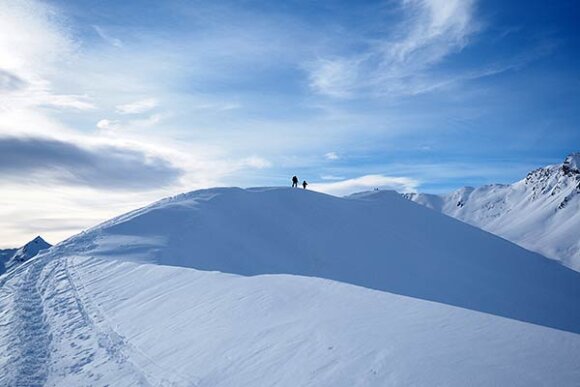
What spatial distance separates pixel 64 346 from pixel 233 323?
4.86 meters

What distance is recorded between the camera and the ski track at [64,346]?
30.8 feet

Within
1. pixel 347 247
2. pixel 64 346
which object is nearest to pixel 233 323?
pixel 64 346

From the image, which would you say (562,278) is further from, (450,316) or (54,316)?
(54,316)

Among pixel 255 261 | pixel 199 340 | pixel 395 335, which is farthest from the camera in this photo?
pixel 255 261

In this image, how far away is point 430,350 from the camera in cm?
762

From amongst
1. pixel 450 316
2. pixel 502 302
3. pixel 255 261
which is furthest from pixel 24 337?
pixel 502 302

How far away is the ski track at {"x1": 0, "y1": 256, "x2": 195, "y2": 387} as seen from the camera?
9391 mm

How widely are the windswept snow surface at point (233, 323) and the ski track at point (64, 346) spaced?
0.05 meters

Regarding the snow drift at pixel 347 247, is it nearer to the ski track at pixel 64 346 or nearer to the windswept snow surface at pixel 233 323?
the windswept snow surface at pixel 233 323

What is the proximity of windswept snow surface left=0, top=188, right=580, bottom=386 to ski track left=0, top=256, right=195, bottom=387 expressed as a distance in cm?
5

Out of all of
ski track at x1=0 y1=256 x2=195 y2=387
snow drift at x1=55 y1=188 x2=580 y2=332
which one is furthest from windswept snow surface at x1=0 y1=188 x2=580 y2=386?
snow drift at x1=55 y1=188 x2=580 y2=332

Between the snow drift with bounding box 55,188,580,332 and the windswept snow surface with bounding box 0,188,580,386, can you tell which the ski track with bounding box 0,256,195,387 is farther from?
the snow drift with bounding box 55,188,580,332

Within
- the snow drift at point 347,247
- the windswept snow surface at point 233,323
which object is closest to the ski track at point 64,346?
the windswept snow surface at point 233,323

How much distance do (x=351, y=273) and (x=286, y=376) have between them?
2557 centimetres
